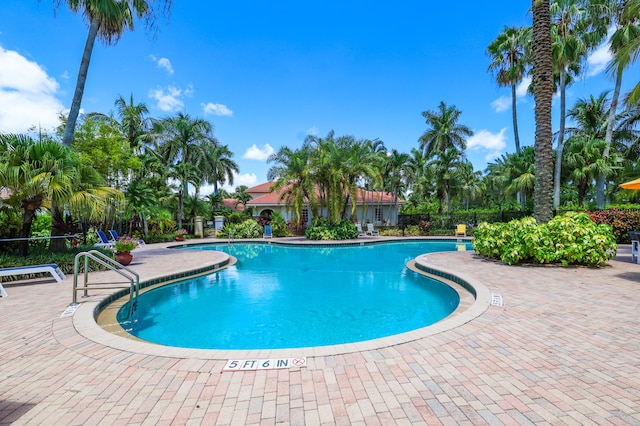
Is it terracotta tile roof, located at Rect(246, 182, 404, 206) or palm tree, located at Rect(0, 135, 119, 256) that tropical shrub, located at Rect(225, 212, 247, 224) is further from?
palm tree, located at Rect(0, 135, 119, 256)

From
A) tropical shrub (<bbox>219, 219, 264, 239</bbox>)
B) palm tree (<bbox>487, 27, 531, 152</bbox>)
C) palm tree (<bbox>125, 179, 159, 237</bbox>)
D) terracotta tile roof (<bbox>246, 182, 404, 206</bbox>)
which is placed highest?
palm tree (<bbox>487, 27, 531, 152</bbox>)

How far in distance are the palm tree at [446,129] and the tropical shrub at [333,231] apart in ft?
59.8

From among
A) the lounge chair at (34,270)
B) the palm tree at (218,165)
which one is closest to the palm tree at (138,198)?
the lounge chair at (34,270)

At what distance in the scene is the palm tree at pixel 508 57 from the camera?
25812mm

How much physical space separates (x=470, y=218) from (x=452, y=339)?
2408 centimetres

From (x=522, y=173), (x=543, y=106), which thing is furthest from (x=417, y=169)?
(x=543, y=106)

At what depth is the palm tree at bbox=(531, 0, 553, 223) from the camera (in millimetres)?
10828

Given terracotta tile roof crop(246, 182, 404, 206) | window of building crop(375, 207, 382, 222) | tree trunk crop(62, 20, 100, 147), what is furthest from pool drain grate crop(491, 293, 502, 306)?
window of building crop(375, 207, 382, 222)

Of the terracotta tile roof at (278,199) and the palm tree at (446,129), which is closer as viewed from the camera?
the terracotta tile roof at (278,199)

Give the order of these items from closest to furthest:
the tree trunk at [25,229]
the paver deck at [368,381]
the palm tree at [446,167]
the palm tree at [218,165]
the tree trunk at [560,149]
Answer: the paver deck at [368,381] < the tree trunk at [25,229] < the tree trunk at [560,149] < the palm tree at [446,167] < the palm tree at [218,165]

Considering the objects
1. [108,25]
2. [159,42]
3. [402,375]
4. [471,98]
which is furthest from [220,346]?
[471,98]

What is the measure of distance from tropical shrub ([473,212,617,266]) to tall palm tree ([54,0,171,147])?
48.4 feet

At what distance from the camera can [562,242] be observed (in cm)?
923

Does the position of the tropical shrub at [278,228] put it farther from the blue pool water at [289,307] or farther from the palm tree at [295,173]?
the blue pool water at [289,307]
